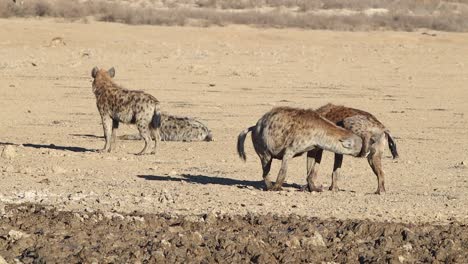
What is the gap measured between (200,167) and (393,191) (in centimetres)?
290

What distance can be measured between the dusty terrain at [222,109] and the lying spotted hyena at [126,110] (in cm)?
31

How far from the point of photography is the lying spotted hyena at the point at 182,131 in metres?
18.0

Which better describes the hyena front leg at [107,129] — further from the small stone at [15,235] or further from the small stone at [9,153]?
the small stone at [15,235]

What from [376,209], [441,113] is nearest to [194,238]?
[376,209]

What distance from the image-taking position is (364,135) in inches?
480

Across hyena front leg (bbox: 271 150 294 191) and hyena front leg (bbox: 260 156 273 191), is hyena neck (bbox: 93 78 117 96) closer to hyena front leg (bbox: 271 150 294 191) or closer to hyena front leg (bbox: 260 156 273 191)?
hyena front leg (bbox: 260 156 273 191)

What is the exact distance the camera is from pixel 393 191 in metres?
13.1

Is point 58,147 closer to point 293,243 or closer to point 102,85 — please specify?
point 102,85

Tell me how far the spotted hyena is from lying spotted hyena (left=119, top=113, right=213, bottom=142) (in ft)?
17.1

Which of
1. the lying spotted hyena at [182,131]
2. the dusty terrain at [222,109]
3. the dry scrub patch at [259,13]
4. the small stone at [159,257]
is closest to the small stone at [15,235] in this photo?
the dusty terrain at [222,109]

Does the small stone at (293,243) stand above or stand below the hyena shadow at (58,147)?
above

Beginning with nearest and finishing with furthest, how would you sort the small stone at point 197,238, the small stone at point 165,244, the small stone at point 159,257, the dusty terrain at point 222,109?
the small stone at point 159,257 < the small stone at point 165,244 < the small stone at point 197,238 < the dusty terrain at point 222,109

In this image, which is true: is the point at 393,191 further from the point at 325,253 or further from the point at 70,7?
the point at 70,7

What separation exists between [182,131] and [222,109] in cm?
480
